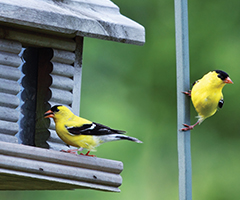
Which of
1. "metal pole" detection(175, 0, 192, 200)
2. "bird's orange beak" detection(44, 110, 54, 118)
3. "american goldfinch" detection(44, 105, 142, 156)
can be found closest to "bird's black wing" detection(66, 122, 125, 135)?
"american goldfinch" detection(44, 105, 142, 156)

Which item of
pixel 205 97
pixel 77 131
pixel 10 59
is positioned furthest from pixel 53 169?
pixel 205 97

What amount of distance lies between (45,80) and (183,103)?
0.96 meters

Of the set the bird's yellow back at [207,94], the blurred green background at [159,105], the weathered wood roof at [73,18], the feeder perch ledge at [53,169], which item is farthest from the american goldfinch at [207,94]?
the blurred green background at [159,105]

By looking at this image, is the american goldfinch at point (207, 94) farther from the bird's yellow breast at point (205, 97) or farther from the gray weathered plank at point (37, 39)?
the gray weathered plank at point (37, 39)

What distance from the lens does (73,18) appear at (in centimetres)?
374

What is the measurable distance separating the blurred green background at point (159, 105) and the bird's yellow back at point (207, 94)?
4.14m

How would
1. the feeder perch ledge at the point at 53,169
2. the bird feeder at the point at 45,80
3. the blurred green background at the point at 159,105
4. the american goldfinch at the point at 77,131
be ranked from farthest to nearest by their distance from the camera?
the blurred green background at the point at 159,105 → the american goldfinch at the point at 77,131 → the bird feeder at the point at 45,80 → the feeder perch ledge at the point at 53,169

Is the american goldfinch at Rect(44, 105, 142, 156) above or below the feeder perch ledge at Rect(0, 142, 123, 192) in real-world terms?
above

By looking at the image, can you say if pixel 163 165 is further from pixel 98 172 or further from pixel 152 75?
pixel 98 172

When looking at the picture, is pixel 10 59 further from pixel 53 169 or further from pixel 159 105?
pixel 159 105

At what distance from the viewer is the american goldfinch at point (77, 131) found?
3.71 metres

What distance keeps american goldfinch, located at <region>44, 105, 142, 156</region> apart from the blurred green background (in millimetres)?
4293

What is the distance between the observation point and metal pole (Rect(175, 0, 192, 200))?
11.3ft

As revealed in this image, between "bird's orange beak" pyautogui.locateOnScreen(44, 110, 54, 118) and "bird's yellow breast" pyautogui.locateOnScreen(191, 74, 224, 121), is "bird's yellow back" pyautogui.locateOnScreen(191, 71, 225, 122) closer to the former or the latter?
"bird's yellow breast" pyautogui.locateOnScreen(191, 74, 224, 121)
